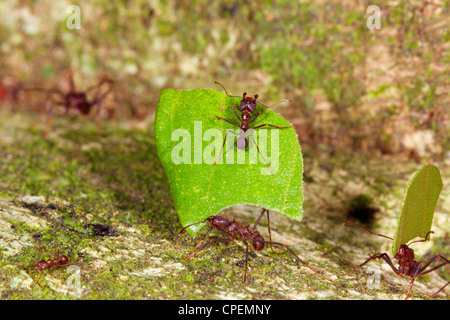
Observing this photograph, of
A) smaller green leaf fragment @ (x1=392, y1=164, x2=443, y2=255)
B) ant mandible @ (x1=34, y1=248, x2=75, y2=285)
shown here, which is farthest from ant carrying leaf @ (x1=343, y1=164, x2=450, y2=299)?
ant mandible @ (x1=34, y1=248, x2=75, y2=285)

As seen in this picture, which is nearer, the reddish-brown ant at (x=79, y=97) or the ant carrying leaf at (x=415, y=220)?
the ant carrying leaf at (x=415, y=220)

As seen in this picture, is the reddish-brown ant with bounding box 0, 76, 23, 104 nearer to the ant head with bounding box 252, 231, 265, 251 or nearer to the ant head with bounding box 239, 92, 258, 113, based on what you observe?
the ant head with bounding box 239, 92, 258, 113

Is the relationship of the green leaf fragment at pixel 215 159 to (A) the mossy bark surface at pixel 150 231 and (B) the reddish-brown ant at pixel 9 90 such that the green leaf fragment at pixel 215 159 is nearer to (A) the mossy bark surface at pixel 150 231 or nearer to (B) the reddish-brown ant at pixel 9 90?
(A) the mossy bark surface at pixel 150 231

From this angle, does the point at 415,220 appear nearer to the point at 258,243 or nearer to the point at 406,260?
the point at 406,260

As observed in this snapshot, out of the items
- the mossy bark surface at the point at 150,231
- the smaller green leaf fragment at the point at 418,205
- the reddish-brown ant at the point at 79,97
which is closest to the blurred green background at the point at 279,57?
the reddish-brown ant at the point at 79,97

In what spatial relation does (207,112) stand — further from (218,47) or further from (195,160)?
(218,47)

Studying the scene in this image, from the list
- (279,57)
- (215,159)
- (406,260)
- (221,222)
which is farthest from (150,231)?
(279,57)
